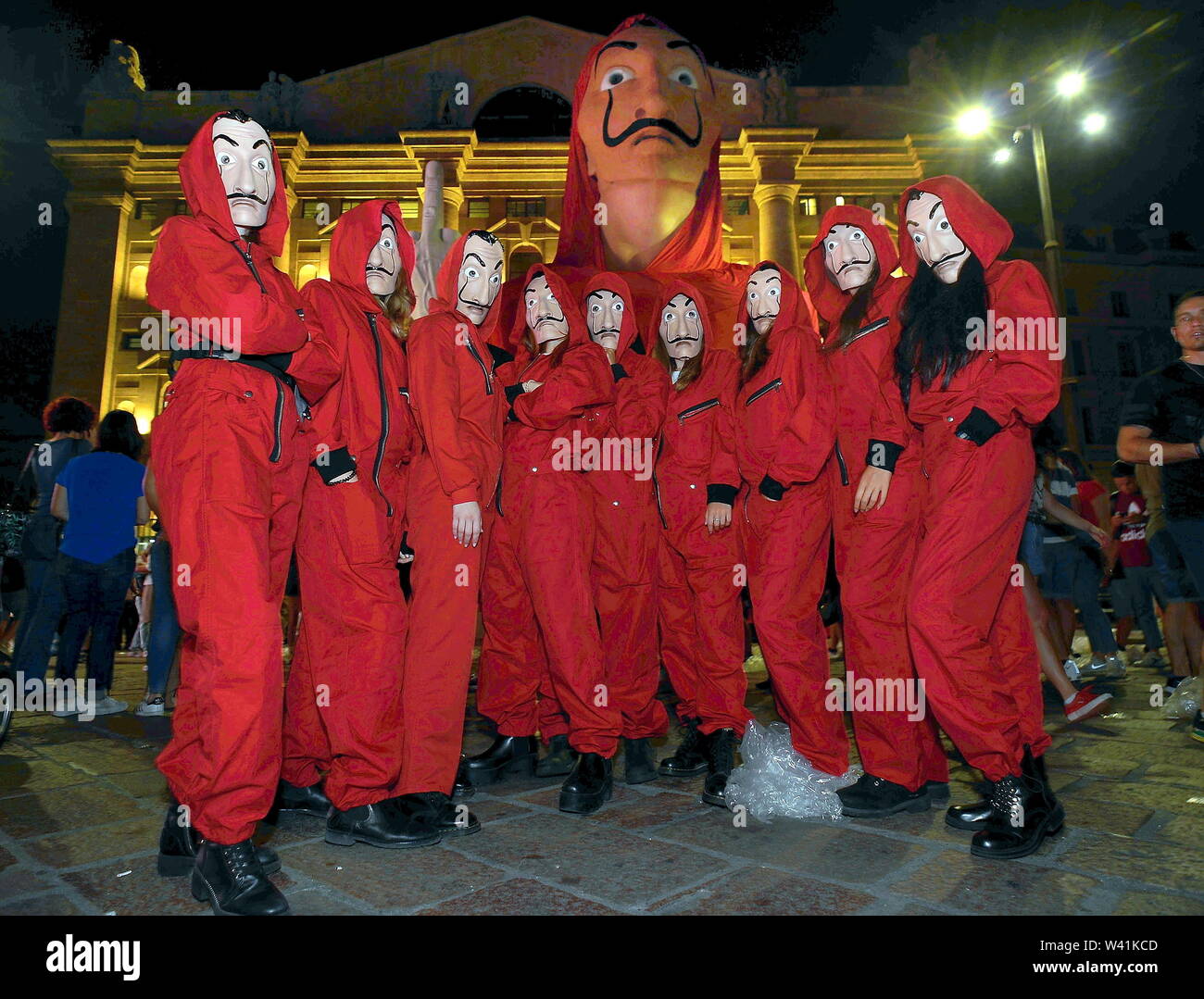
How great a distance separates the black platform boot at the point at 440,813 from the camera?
8.75 ft

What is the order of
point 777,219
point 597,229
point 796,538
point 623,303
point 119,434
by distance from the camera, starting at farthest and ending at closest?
point 777,219
point 597,229
point 119,434
point 623,303
point 796,538

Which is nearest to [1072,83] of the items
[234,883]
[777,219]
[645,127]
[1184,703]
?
[645,127]

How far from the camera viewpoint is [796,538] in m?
3.20

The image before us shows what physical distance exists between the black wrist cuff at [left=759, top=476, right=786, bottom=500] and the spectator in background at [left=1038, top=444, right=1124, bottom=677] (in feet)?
10.3

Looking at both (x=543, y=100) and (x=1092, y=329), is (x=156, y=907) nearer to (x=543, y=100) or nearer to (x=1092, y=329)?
(x=543, y=100)

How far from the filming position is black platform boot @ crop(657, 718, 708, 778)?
354 centimetres

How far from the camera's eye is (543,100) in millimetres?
26109

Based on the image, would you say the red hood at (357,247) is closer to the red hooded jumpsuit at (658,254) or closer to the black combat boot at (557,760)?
the black combat boot at (557,760)

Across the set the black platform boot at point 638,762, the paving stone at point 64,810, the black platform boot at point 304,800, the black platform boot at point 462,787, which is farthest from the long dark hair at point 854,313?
the paving stone at point 64,810

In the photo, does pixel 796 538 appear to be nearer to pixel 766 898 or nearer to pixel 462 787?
pixel 766 898

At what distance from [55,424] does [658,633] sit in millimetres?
4417

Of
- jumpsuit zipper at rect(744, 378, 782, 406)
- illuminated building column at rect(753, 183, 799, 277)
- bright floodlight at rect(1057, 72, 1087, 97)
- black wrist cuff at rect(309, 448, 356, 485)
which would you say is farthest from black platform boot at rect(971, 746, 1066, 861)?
illuminated building column at rect(753, 183, 799, 277)

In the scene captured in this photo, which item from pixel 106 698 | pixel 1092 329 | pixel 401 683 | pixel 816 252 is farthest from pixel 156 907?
pixel 1092 329

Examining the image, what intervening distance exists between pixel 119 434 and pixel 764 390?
442 cm
